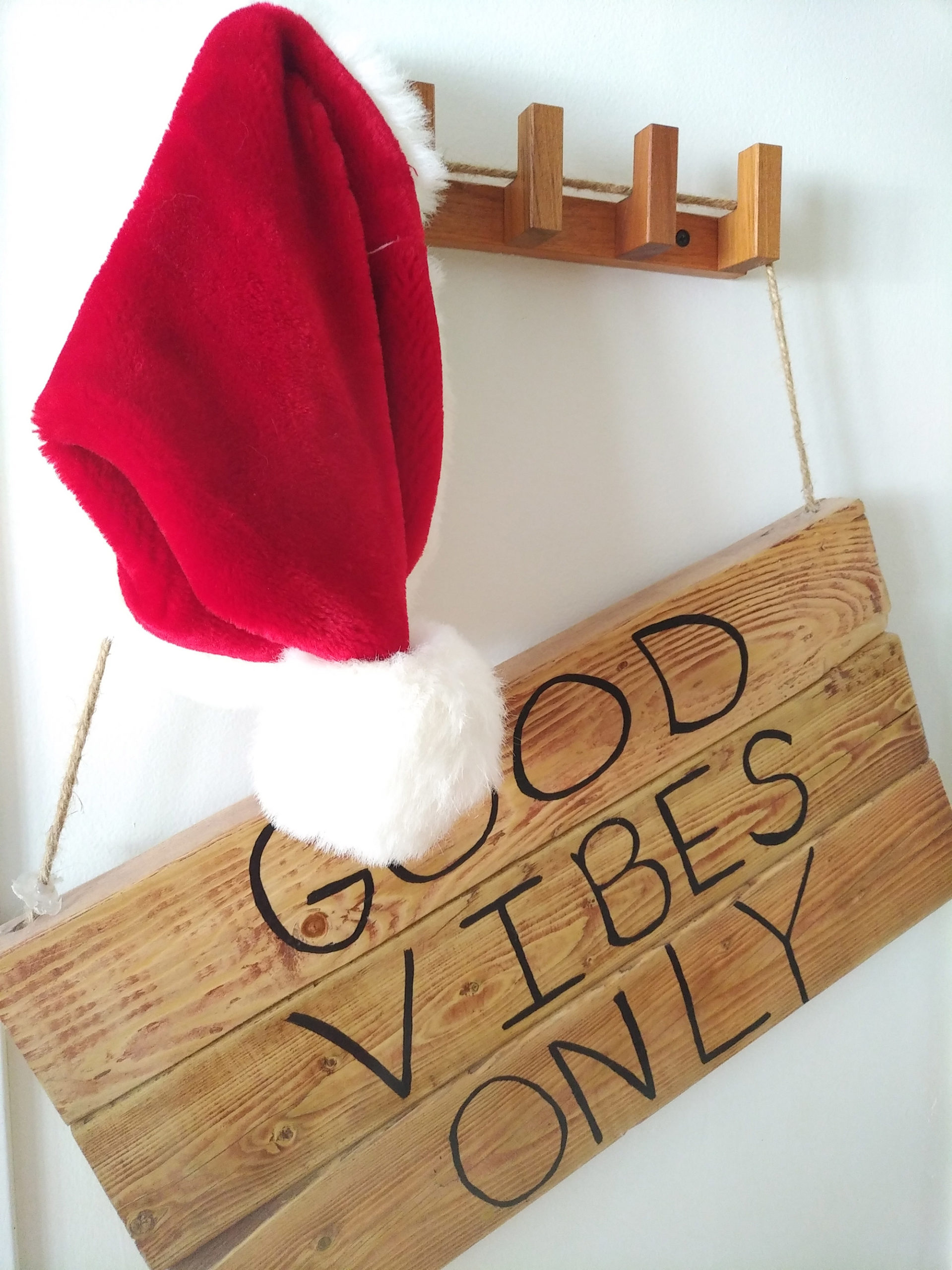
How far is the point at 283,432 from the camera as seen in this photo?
1.18 feet

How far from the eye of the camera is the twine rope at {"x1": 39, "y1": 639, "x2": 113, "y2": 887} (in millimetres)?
479

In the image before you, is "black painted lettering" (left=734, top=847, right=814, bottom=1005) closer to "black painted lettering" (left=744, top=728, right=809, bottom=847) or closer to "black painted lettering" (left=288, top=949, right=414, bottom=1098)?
"black painted lettering" (left=744, top=728, right=809, bottom=847)

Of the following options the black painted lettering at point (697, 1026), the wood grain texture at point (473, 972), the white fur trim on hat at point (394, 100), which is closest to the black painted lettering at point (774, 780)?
the wood grain texture at point (473, 972)

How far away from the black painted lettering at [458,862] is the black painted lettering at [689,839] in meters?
0.14

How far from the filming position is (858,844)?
2.22 ft

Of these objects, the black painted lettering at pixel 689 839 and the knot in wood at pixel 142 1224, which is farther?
the black painted lettering at pixel 689 839

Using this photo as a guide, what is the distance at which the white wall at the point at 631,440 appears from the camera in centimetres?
50

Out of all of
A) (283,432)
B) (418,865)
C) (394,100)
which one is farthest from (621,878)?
(394,100)

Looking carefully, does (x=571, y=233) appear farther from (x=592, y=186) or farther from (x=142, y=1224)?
(x=142, y=1224)

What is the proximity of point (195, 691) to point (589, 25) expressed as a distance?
1.89ft

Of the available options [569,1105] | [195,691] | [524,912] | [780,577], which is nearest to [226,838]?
[195,691]

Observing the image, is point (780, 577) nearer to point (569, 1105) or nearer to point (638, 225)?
point (638, 225)

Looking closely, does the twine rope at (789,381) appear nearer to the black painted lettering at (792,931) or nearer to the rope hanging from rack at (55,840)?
the black painted lettering at (792,931)

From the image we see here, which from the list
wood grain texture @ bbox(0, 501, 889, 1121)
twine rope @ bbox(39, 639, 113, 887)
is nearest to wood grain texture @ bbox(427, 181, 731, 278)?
wood grain texture @ bbox(0, 501, 889, 1121)
